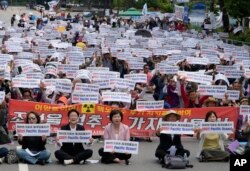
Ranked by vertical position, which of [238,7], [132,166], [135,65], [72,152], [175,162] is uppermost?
→ [238,7]

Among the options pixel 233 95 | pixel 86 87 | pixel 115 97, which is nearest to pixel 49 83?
pixel 86 87

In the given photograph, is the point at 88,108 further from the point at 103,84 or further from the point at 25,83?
the point at 103,84

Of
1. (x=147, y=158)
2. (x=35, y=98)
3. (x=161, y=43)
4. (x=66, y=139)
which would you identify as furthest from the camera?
(x=161, y=43)

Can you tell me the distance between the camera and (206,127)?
50.9ft

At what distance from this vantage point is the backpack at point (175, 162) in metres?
15.1

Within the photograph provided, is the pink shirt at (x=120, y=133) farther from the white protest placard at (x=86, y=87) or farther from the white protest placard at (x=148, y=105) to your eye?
the white protest placard at (x=86, y=87)

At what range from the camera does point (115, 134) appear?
1519 cm

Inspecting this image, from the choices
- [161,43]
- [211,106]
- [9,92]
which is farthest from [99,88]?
[161,43]

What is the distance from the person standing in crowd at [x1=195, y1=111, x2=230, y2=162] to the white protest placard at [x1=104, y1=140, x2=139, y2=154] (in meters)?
1.50

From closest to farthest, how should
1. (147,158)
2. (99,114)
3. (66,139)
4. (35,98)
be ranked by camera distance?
1. (66,139)
2. (147,158)
3. (99,114)
4. (35,98)

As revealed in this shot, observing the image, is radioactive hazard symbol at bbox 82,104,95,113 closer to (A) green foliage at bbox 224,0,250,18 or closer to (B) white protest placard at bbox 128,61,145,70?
(B) white protest placard at bbox 128,61,145,70

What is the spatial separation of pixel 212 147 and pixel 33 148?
3525mm

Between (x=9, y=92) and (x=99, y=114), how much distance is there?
3178 millimetres

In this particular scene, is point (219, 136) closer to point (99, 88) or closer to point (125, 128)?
point (125, 128)
